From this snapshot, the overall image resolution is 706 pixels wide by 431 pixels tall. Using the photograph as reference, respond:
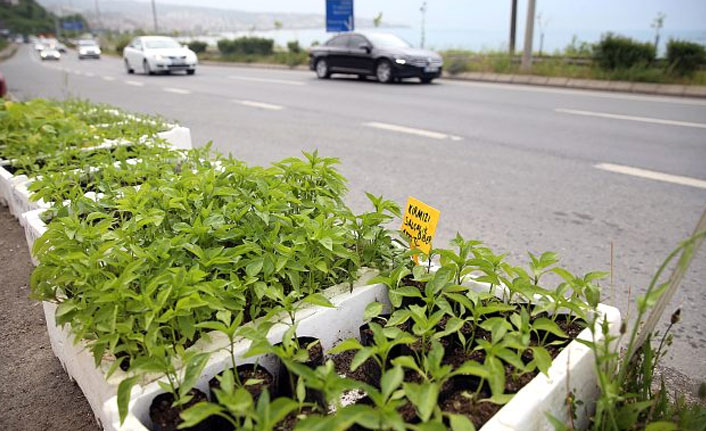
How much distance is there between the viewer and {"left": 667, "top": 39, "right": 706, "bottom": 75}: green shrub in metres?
12.9

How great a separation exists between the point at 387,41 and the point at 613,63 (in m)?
5.93

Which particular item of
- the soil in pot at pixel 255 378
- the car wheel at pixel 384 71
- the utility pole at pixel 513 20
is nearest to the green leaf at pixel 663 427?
the soil in pot at pixel 255 378

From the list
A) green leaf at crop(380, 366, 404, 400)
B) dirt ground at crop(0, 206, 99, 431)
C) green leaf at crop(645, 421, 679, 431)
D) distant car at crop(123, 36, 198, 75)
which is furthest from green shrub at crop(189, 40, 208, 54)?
green leaf at crop(645, 421, 679, 431)

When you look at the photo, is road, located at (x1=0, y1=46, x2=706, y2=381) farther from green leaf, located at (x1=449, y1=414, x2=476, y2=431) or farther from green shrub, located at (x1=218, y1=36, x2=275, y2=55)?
green shrub, located at (x1=218, y1=36, x2=275, y2=55)

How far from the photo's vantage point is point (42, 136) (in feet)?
13.3

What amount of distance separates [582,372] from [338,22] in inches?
940

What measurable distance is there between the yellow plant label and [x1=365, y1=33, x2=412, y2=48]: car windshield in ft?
46.6

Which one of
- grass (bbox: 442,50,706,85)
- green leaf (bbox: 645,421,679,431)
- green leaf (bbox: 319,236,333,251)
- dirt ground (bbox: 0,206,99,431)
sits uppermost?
grass (bbox: 442,50,706,85)

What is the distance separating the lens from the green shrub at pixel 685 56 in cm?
1292

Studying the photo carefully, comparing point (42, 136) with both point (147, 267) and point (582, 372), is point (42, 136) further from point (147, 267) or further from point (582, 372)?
point (582, 372)

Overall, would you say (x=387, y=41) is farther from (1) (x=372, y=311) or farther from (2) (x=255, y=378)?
(2) (x=255, y=378)

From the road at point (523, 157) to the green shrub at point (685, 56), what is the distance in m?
2.06

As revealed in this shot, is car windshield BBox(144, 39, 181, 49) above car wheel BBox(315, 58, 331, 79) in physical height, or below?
above

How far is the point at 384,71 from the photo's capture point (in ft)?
50.1
